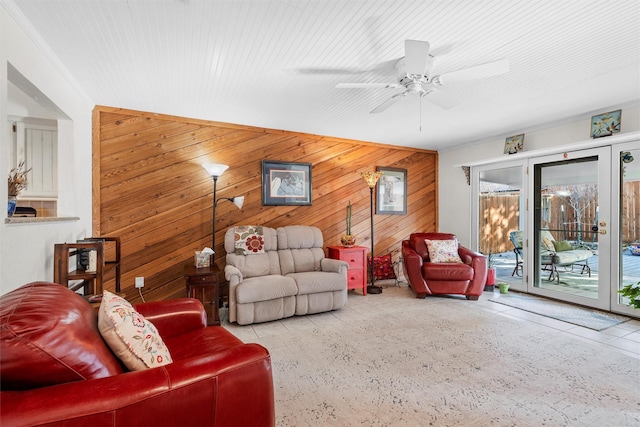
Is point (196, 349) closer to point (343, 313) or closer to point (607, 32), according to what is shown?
point (343, 313)

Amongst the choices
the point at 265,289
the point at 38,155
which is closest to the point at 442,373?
the point at 265,289

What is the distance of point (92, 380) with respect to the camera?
955 mm

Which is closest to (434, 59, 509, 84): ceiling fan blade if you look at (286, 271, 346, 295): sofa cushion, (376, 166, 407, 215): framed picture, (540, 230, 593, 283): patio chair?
(286, 271, 346, 295): sofa cushion

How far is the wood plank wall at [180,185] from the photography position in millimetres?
3438

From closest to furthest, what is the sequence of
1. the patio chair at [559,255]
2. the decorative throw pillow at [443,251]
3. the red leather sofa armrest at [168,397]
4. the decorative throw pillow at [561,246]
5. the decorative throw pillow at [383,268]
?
1. the red leather sofa armrest at [168,397]
2. the patio chair at [559,255]
3. the decorative throw pillow at [561,246]
4. the decorative throw pillow at [443,251]
5. the decorative throw pillow at [383,268]

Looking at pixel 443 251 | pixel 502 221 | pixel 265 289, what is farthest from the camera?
pixel 502 221

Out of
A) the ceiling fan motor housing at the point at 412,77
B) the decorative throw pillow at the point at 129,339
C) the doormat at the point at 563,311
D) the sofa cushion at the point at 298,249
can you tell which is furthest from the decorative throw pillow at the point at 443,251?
the decorative throw pillow at the point at 129,339

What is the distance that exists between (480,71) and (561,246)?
3.29 meters

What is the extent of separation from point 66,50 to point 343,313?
3.44 m

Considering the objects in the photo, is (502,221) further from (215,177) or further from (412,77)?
(215,177)

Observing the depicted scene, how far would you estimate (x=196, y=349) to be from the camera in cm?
166

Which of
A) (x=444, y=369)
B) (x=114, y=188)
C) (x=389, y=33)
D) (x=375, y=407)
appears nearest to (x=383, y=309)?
(x=444, y=369)

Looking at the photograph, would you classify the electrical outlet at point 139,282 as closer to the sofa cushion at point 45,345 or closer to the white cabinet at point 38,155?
the white cabinet at point 38,155

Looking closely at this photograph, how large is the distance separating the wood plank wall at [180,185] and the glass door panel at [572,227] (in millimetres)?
2794
